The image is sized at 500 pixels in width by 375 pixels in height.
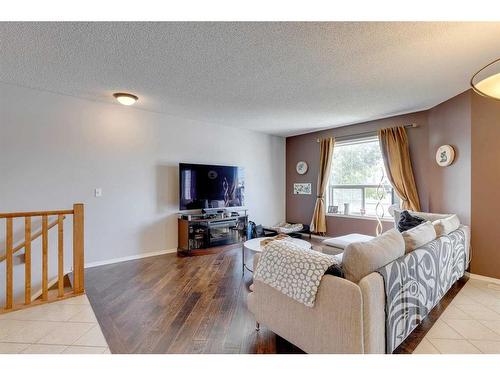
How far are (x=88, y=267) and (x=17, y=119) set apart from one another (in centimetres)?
201

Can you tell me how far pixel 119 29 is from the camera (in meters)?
1.82

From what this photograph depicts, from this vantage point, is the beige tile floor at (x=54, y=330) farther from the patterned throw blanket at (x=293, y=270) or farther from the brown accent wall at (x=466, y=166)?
the brown accent wall at (x=466, y=166)

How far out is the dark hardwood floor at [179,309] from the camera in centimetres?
174

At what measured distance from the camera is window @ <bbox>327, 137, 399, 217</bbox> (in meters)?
4.27

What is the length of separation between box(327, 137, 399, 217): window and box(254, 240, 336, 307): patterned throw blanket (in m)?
3.26

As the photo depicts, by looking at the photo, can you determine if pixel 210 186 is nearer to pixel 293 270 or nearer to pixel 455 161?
pixel 293 270

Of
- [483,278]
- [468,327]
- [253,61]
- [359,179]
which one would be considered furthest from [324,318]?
[359,179]

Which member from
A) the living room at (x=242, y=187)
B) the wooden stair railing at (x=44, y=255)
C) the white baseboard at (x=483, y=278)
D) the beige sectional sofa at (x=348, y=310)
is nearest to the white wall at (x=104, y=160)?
the living room at (x=242, y=187)

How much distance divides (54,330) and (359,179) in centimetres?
465

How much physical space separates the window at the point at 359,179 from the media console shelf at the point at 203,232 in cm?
214

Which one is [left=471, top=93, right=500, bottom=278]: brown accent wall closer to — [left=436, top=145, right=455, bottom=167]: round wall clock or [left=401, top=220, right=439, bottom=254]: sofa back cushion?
[left=436, top=145, right=455, bottom=167]: round wall clock
